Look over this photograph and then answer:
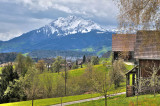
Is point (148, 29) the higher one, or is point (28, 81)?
point (148, 29)

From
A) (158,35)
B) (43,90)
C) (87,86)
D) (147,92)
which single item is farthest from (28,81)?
(158,35)

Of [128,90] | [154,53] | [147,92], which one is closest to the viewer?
[154,53]

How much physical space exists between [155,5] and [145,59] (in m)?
18.4

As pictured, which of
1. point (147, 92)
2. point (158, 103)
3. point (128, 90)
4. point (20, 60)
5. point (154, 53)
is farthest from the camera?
point (20, 60)

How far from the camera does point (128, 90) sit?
28797mm

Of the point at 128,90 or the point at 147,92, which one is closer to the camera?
the point at 147,92

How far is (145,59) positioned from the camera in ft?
84.4

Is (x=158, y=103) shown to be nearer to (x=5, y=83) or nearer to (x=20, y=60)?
(x=5, y=83)

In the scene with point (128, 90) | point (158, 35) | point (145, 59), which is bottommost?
point (128, 90)

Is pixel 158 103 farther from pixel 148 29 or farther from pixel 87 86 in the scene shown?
pixel 87 86

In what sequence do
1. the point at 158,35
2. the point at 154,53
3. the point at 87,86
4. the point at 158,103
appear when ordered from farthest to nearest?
the point at 87,86
the point at 154,53
the point at 158,103
the point at 158,35

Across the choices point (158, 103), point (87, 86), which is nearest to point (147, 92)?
point (158, 103)

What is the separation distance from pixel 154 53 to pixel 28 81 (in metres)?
35.5

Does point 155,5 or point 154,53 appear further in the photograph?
point 154,53
